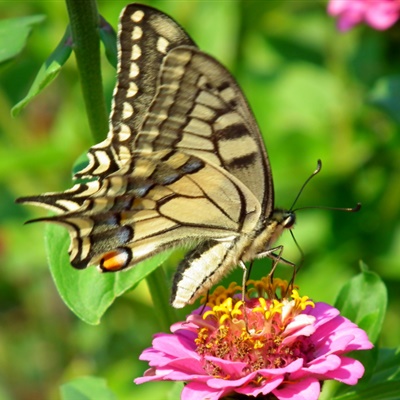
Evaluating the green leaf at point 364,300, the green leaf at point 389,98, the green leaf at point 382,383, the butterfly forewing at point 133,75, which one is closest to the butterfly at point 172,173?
the butterfly forewing at point 133,75

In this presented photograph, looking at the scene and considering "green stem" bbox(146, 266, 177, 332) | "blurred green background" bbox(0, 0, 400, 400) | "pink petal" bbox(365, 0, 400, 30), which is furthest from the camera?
"blurred green background" bbox(0, 0, 400, 400)

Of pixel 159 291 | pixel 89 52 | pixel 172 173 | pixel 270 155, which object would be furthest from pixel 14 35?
pixel 270 155

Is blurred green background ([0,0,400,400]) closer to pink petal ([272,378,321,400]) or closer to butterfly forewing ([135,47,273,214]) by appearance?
butterfly forewing ([135,47,273,214])

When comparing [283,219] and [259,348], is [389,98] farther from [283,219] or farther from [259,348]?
[259,348]

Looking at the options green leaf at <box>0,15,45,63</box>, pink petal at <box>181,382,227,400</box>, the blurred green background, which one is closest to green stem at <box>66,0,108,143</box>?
green leaf at <box>0,15,45,63</box>

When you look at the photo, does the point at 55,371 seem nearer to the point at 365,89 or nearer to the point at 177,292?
the point at 365,89

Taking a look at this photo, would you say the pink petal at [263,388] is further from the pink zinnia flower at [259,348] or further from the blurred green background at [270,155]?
the blurred green background at [270,155]
